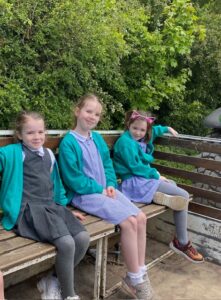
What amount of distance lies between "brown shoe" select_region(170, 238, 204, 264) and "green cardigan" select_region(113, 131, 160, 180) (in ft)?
2.20

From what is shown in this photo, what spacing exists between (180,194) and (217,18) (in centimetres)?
554

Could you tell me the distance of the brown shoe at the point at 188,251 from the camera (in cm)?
354

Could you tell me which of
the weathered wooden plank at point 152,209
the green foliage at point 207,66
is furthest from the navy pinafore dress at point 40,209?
the green foliage at point 207,66

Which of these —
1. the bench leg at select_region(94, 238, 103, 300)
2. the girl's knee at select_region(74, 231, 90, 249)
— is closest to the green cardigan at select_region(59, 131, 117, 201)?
the bench leg at select_region(94, 238, 103, 300)

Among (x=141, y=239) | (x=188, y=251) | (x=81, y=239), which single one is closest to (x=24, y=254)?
(x=81, y=239)

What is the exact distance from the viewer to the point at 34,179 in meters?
2.79

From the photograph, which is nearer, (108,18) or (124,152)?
(124,152)

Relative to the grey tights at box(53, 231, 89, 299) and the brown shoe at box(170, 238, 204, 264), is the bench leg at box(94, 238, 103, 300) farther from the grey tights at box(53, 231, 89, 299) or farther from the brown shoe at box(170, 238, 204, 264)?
the brown shoe at box(170, 238, 204, 264)

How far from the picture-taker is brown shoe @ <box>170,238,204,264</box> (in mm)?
3535

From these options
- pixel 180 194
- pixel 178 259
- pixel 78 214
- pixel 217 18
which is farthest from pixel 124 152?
pixel 217 18

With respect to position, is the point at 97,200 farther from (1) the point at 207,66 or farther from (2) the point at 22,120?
(1) the point at 207,66

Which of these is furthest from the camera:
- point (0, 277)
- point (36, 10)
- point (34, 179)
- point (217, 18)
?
point (217, 18)

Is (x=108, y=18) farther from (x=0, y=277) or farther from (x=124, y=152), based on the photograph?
(x=0, y=277)

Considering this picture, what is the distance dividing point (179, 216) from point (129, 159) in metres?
0.70
